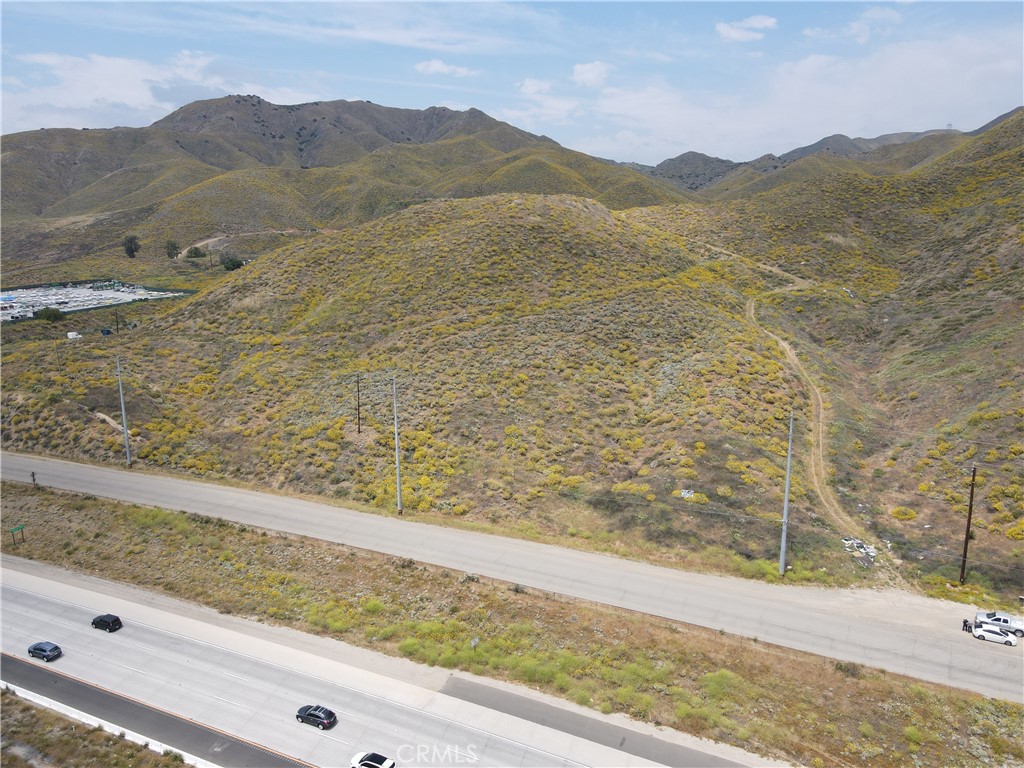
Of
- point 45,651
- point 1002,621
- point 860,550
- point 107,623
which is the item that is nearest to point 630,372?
point 860,550

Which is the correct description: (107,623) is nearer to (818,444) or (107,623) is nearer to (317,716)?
(317,716)

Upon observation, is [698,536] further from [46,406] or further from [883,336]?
[46,406]

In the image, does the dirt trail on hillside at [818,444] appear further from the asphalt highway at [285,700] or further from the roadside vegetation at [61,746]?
the roadside vegetation at [61,746]

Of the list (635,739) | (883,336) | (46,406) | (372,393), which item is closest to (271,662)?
(635,739)

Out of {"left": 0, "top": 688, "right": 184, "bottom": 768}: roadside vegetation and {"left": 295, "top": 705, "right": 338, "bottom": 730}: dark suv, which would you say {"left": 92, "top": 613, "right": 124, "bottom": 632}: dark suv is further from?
{"left": 295, "top": 705, "right": 338, "bottom": 730}: dark suv

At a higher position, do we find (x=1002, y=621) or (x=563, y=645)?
(x=1002, y=621)

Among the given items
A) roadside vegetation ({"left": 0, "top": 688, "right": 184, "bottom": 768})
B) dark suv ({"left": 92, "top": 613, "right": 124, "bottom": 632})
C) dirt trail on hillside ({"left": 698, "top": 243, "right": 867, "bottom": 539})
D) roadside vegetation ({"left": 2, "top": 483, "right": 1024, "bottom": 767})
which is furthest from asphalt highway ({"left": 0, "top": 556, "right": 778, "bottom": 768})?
dirt trail on hillside ({"left": 698, "top": 243, "right": 867, "bottom": 539})
